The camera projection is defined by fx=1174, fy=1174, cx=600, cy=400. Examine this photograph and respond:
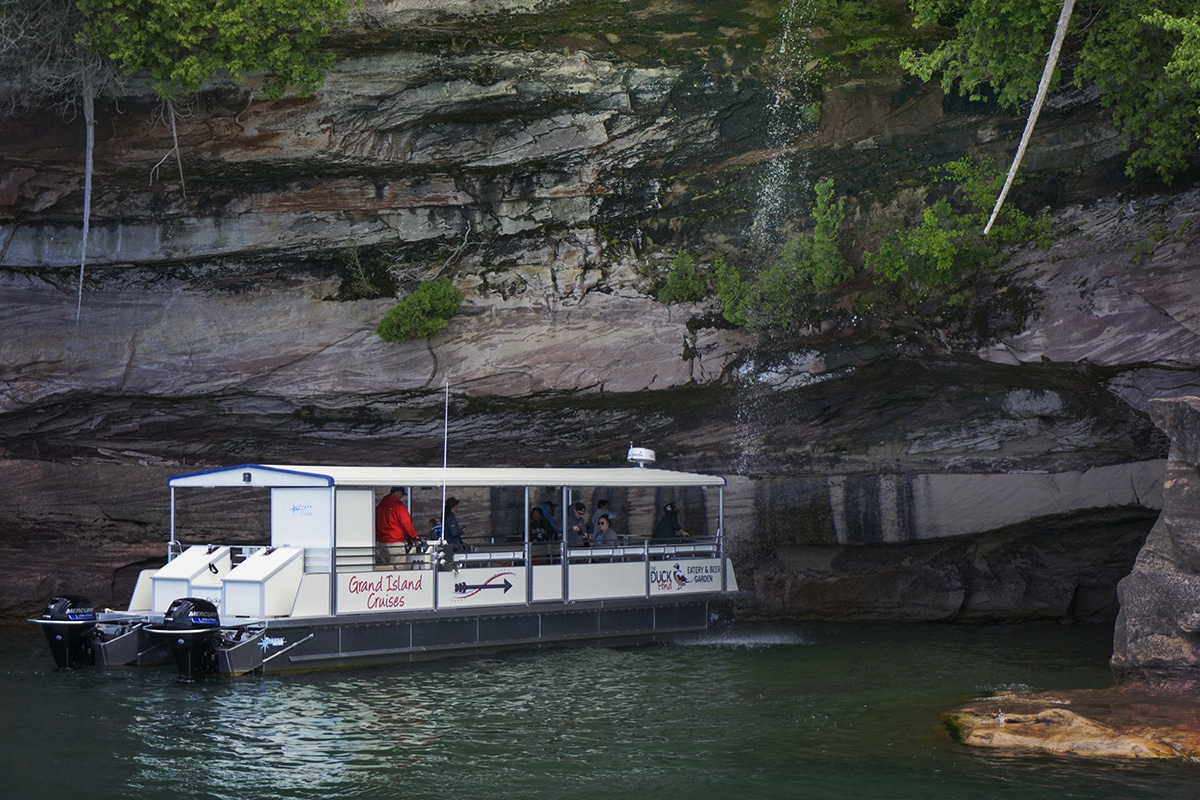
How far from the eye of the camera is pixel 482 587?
18953mm

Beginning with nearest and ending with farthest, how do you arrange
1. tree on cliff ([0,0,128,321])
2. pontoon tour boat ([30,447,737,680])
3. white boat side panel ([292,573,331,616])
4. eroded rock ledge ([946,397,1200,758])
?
eroded rock ledge ([946,397,1200,758]) < pontoon tour boat ([30,447,737,680]) < white boat side panel ([292,573,331,616]) < tree on cliff ([0,0,128,321])

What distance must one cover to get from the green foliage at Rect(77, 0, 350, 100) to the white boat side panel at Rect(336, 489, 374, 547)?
7879mm

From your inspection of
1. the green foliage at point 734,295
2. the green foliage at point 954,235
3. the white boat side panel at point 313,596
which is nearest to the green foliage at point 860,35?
the green foliage at point 954,235

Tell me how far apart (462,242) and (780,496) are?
28.4 feet

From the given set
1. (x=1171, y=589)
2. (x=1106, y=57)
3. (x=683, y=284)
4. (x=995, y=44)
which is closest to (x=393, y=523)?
(x=683, y=284)

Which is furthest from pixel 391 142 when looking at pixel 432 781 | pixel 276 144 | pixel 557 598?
pixel 432 781

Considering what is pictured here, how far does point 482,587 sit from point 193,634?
4.71m

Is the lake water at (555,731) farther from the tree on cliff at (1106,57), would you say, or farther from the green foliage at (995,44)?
the green foliage at (995,44)

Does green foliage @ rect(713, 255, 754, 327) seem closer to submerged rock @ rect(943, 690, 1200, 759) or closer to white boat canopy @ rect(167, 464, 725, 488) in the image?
white boat canopy @ rect(167, 464, 725, 488)

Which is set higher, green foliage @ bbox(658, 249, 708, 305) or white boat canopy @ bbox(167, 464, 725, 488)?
green foliage @ bbox(658, 249, 708, 305)

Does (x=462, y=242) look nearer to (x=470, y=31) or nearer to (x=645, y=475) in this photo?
(x=470, y=31)

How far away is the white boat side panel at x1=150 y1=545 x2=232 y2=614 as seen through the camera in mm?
17473

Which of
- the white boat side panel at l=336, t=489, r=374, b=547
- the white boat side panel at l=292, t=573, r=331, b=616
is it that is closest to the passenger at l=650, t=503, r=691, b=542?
the white boat side panel at l=336, t=489, r=374, b=547

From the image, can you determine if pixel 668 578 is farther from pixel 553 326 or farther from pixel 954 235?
pixel 954 235
